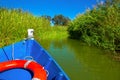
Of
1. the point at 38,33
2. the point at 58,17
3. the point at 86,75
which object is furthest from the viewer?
the point at 58,17

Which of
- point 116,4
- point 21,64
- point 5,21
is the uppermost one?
point 116,4

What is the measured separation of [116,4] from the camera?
13.5 metres

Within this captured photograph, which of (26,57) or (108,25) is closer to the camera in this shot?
(26,57)

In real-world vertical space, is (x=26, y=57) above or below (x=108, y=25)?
below

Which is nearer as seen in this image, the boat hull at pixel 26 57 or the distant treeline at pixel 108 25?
the boat hull at pixel 26 57

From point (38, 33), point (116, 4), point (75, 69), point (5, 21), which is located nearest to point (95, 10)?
point (116, 4)

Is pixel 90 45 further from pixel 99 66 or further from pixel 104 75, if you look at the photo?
pixel 104 75

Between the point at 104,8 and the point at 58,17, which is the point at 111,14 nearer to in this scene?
the point at 104,8

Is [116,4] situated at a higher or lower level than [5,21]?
higher

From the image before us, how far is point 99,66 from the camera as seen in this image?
9.35 metres

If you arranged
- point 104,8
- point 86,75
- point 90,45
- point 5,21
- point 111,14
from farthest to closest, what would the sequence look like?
point 90,45
point 104,8
point 111,14
point 5,21
point 86,75

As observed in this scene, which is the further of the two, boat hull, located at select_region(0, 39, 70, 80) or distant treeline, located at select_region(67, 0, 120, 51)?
distant treeline, located at select_region(67, 0, 120, 51)

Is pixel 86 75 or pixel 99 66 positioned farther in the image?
pixel 99 66

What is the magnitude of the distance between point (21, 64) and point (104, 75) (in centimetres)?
404
